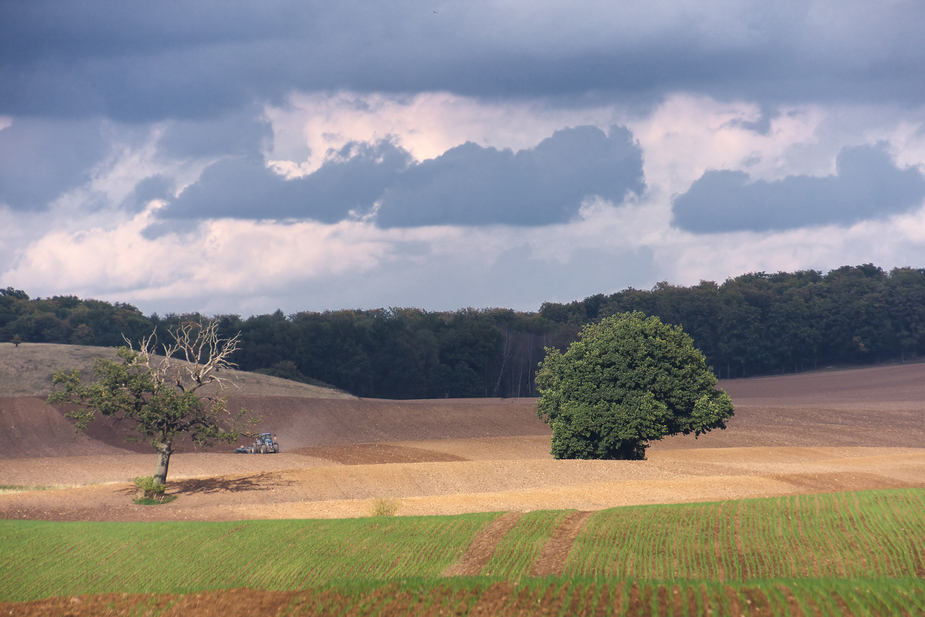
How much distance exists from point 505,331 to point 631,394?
74.0 m

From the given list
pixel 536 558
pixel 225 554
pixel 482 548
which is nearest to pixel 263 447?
pixel 225 554

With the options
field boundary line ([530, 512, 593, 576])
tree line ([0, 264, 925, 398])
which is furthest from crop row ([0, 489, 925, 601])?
tree line ([0, 264, 925, 398])

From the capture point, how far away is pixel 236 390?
62719mm

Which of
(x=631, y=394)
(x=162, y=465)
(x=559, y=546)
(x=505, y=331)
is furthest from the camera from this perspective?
(x=505, y=331)

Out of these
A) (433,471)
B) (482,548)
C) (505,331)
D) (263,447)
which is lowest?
(263,447)

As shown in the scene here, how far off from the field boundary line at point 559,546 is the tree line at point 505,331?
66945 millimetres

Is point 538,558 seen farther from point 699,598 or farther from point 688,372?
point 688,372

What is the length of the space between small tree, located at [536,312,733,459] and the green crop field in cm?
1577

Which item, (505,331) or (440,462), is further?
(505,331)

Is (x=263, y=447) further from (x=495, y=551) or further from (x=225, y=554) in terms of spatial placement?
(x=495, y=551)

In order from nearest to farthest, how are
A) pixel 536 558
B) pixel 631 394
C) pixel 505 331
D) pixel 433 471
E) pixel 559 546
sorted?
1. pixel 536 558
2. pixel 559 546
3. pixel 433 471
4. pixel 631 394
5. pixel 505 331

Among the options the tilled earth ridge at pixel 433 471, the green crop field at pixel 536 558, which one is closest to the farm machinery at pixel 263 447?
the tilled earth ridge at pixel 433 471

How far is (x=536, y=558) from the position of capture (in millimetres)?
13055

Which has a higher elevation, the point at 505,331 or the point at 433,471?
the point at 505,331
